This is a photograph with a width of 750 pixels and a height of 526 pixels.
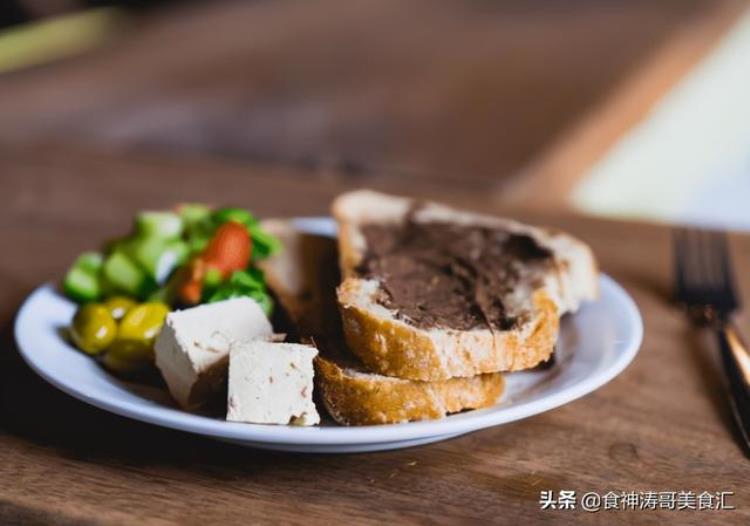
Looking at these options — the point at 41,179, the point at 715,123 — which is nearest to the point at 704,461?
the point at 41,179

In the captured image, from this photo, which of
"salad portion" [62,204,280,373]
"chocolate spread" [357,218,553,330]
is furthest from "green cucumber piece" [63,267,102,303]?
"chocolate spread" [357,218,553,330]

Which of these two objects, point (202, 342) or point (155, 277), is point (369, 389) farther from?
point (155, 277)

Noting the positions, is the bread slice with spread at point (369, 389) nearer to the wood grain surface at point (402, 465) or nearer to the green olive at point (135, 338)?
the wood grain surface at point (402, 465)

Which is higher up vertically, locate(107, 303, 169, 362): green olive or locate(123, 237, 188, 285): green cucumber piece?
locate(123, 237, 188, 285): green cucumber piece

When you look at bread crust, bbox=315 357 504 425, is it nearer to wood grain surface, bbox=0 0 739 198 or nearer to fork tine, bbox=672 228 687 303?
fork tine, bbox=672 228 687 303

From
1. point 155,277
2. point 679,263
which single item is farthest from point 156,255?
point 679,263

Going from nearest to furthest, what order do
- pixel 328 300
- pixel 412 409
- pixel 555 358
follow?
1. pixel 412 409
2. pixel 555 358
3. pixel 328 300

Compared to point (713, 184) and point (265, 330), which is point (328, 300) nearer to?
point (265, 330)
